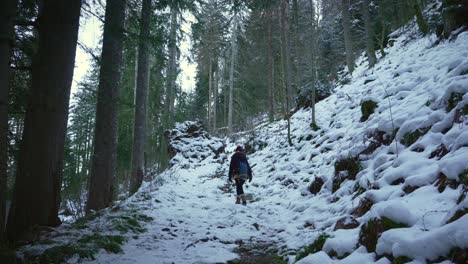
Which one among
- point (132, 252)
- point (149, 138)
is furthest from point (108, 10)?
point (149, 138)

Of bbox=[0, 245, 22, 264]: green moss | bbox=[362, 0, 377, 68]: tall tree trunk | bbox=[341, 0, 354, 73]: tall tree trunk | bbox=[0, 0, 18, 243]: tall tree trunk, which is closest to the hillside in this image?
bbox=[0, 245, 22, 264]: green moss

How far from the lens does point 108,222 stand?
17.7 feet

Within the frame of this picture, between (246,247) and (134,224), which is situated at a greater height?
(134,224)

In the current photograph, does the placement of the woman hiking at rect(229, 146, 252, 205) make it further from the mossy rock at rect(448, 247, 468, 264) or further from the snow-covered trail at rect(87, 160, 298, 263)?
the mossy rock at rect(448, 247, 468, 264)

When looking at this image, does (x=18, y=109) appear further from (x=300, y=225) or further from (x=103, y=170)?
(x=300, y=225)

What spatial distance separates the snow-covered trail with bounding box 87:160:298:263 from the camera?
14.2ft

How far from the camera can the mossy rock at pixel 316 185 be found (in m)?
7.17

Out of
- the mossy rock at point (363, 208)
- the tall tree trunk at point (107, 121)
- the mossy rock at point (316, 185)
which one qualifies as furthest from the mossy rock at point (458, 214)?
the tall tree trunk at point (107, 121)

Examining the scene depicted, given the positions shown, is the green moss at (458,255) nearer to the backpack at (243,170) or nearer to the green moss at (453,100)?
the green moss at (453,100)

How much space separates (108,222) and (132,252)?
4.59 feet

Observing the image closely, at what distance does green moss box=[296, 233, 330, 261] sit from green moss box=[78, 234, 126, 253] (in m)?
2.51

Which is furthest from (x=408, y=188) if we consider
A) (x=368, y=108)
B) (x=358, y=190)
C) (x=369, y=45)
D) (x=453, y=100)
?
(x=369, y=45)

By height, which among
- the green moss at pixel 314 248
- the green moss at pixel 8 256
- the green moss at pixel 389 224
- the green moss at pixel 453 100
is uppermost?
the green moss at pixel 453 100

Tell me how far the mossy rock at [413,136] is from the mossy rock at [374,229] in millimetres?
2413
